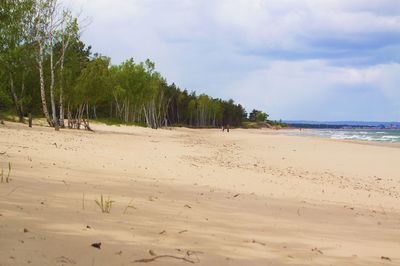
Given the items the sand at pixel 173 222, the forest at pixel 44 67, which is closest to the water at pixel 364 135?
the forest at pixel 44 67

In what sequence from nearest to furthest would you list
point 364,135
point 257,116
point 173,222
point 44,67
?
point 173,222
point 44,67
point 364,135
point 257,116

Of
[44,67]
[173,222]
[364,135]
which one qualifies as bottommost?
[364,135]

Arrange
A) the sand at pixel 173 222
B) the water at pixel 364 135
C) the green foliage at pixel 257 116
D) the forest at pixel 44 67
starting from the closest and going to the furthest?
the sand at pixel 173 222 < the forest at pixel 44 67 < the water at pixel 364 135 < the green foliage at pixel 257 116

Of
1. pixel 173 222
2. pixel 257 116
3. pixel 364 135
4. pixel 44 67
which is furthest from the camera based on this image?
pixel 257 116

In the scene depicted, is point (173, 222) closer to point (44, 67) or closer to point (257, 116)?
point (44, 67)

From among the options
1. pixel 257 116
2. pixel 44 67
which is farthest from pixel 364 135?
pixel 257 116

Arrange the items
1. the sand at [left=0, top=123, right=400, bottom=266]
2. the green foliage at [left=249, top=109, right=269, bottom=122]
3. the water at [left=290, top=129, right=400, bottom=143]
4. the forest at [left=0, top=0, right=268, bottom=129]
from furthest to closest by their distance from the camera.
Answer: the green foliage at [left=249, top=109, right=269, bottom=122]
the water at [left=290, top=129, right=400, bottom=143]
the forest at [left=0, top=0, right=268, bottom=129]
the sand at [left=0, top=123, right=400, bottom=266]

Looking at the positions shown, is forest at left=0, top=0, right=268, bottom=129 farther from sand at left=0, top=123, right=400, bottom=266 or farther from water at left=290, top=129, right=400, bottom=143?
water at left=290, top=129, right=400, bottom=143

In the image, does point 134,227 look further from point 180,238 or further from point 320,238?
point 320,238

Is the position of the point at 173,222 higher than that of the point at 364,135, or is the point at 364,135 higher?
the point at 173,222

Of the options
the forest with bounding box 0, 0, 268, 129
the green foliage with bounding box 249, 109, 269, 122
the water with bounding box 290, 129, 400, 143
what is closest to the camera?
the forest with bounding box 0, 0, 268, 129

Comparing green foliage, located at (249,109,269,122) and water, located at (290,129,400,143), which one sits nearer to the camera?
water, located at (290,129,400,143)

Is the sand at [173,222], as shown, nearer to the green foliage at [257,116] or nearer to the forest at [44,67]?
the forest at [44,67]

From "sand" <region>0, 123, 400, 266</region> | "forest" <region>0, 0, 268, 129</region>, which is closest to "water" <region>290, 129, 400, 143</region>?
"forest" <region>0, 0, 268, 129</region>
